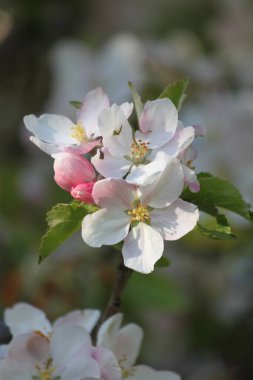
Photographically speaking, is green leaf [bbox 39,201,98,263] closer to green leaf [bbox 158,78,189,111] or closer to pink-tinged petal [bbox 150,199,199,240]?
pink-tinged petal [bbox 150,199,199,240]

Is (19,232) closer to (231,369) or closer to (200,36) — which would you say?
(231,369)

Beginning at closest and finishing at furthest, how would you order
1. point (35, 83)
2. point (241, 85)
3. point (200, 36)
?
point (241, 85), point (35, 83), point (200, 36)

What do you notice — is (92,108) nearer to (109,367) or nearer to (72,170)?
(72,170)

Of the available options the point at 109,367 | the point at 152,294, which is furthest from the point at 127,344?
the point at 152,294

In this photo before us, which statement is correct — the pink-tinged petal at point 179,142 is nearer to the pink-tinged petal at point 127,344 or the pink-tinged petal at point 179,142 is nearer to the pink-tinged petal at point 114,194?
the pink-tinged petal at point 114,194

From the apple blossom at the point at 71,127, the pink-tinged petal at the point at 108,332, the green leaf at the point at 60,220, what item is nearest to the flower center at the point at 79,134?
the apple blossom at the point at 71,127

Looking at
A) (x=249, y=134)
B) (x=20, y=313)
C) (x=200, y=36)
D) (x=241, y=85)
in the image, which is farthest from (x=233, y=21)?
(x=20, y=313)

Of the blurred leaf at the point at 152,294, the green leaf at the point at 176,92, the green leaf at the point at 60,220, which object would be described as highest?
the green leaf at the point at 176,92
